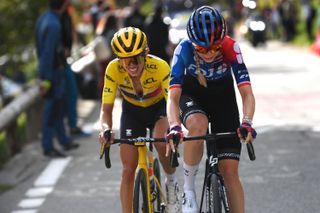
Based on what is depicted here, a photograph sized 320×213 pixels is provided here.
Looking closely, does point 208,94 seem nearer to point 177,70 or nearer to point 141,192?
point 177,70

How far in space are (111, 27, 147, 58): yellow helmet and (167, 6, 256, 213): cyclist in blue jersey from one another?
0.29 meters

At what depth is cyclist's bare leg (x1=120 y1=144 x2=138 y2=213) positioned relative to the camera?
7262 millimetres

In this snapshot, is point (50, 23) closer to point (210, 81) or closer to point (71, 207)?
point (71, 207)

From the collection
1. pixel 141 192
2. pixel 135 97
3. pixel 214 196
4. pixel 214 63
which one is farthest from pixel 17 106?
pixel 214 196

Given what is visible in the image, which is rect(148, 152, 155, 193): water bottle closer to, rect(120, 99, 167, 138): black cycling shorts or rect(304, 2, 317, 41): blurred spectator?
rect(120, 99, 167, 138): black cycling shorts

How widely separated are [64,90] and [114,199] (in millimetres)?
3878

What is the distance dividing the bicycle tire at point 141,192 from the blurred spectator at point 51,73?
5515 mm

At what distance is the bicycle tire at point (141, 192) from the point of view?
6.75 metres

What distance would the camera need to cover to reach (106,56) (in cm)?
A: 1839

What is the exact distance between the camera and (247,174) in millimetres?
10445

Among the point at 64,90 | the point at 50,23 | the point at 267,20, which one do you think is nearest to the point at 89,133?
the point at 64,90

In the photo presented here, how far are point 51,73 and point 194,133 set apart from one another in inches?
232

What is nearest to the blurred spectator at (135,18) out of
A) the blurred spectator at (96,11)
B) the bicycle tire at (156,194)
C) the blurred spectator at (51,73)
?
the blurred spectator at (96,11)

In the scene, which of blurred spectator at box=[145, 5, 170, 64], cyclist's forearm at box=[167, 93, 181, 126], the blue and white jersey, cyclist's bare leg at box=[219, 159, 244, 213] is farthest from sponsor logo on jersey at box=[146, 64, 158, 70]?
blurred spectator at box=[145, 5, 170, 64]
